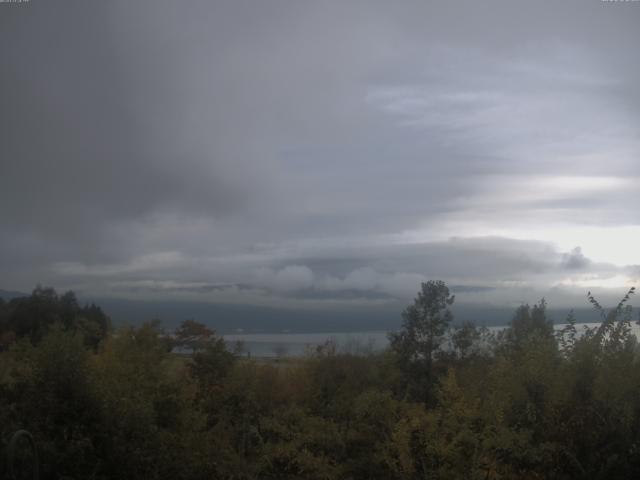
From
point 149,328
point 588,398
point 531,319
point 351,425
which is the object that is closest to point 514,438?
point 588,398

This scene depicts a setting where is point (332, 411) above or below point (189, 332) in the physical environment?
below

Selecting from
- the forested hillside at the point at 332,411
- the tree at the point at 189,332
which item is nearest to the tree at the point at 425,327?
the forested hillside at the point at 332,411

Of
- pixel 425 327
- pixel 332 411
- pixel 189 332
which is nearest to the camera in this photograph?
pixel 332 411

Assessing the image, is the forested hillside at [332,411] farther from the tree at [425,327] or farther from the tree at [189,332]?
the tree at [189,332]

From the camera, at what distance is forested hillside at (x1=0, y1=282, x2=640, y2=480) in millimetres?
14125

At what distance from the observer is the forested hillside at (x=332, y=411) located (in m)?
14.1

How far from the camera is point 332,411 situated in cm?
2461

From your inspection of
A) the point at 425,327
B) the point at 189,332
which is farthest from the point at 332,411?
the point at 189,332

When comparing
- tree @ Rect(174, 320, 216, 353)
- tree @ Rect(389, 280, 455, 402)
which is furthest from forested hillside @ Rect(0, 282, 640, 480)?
tree @ Rect(174, 320, 216, 353)

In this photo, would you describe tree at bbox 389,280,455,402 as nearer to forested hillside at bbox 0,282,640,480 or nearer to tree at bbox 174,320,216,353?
forested hillside at bbox 0,282,640,480

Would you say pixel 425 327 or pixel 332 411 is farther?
pixel 425 327

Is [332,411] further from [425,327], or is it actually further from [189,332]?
[189,332]

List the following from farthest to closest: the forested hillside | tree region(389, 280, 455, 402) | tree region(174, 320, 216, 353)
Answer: tree region(174, 320, 216, 353) → tree region(389, 280, 455, 402) → the forested hillside

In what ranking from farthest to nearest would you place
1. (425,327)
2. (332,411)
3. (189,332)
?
1. (189,332)
2. (425,327)
3. (332,411)
